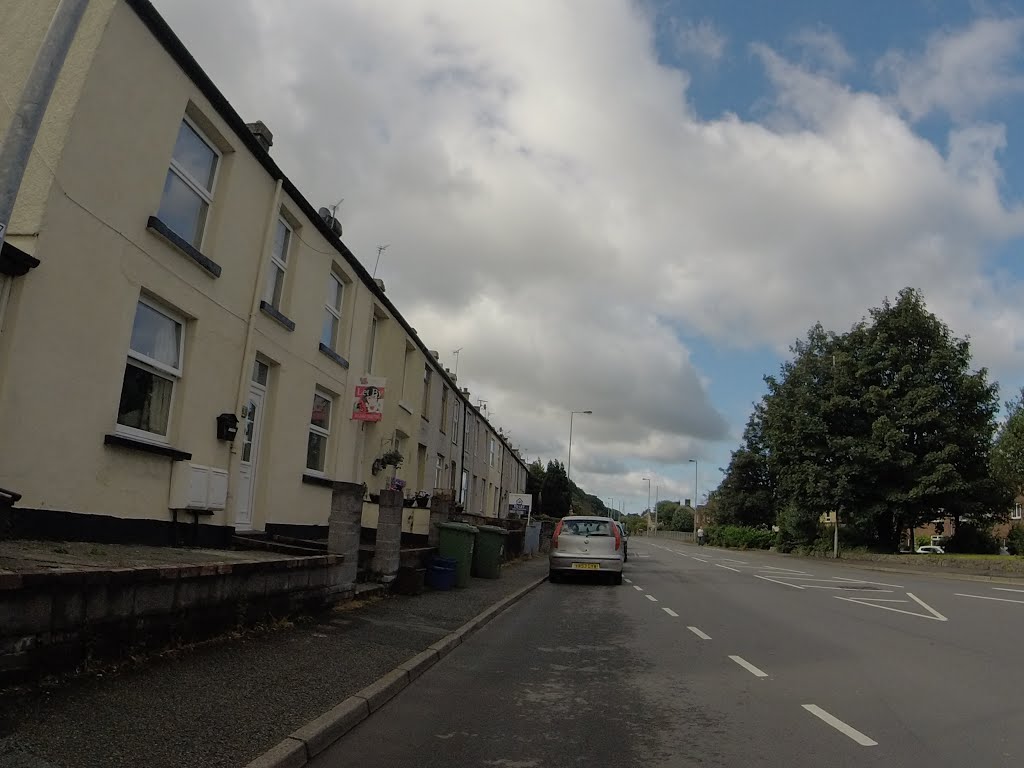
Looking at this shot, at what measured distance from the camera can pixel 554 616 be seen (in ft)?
39.7

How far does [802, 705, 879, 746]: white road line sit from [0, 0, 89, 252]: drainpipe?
257 inches

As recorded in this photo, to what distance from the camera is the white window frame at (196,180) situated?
902cm

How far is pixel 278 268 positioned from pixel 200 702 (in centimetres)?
843

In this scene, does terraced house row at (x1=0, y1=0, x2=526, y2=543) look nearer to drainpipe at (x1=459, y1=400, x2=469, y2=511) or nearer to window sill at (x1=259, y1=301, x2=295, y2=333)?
window sill at (x1=259, y1=301, x2=295, y2=333)

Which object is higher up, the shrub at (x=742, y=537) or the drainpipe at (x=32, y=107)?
the drainpipe at (x=32, y=107)

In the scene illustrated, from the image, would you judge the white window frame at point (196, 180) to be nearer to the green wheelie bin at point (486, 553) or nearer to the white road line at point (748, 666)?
the white road line at point (748, 666)

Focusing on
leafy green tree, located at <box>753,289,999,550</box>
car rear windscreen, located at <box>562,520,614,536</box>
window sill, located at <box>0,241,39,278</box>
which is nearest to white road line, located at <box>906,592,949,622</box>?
car rear windscreen, located at <box>562,520,614,536</box>

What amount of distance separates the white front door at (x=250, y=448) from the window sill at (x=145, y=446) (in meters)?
2.02

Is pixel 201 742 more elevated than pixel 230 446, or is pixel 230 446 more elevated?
pixel 230 446

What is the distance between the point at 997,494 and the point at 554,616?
3323cm

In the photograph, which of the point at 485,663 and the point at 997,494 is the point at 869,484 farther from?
the point at 485,663

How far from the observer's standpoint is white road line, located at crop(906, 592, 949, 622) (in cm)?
1230

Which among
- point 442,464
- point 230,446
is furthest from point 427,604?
point 442,464

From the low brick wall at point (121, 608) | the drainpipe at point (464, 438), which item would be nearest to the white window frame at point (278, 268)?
the low brick wall at point (121, 608)
